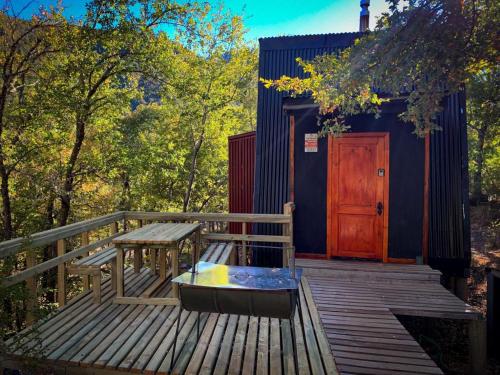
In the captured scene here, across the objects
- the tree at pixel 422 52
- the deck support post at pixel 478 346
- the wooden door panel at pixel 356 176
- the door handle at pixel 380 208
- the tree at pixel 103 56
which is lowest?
the deck support post at pixel 478 346

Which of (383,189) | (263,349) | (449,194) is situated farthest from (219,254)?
(449,194)

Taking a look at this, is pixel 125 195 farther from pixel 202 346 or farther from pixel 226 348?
pixel 226 348

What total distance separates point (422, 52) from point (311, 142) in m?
2.53

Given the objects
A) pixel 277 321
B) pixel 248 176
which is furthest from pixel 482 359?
pixel 248 176

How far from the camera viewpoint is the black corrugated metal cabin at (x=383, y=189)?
5023mm

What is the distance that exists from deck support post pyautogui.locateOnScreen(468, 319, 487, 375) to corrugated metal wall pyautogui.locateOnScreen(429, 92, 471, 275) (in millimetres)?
1606

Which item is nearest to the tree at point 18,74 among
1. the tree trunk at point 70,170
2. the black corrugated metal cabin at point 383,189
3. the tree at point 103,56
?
the tree at point 103,56

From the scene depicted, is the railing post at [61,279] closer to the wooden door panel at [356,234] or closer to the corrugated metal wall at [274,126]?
the corrugated metal wall at [274,126]

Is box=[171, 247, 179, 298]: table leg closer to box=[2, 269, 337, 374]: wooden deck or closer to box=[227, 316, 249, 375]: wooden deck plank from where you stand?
box=[2, 269, 337, 374]: wooden deck

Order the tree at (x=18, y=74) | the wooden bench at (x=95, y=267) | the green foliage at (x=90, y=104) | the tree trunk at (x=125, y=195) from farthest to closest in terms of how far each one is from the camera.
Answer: the tree trunk at (x=125, y=195), the green foliage at (x=90, y=104), the tree at (x=18, y=74), the wooden bench at (x=95, y=267)

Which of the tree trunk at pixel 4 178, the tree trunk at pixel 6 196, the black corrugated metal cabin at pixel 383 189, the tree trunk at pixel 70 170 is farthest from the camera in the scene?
the tree trunk at pixel 70 170

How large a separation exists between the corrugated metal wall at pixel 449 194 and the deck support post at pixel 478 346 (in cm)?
161

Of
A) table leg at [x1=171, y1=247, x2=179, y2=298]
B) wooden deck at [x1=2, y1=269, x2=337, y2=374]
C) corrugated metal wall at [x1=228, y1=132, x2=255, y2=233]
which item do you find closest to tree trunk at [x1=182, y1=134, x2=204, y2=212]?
corrugated metal wall at [x1=228, y1=132, x2=255, y2=233]

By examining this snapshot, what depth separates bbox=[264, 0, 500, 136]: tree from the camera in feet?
9.07
